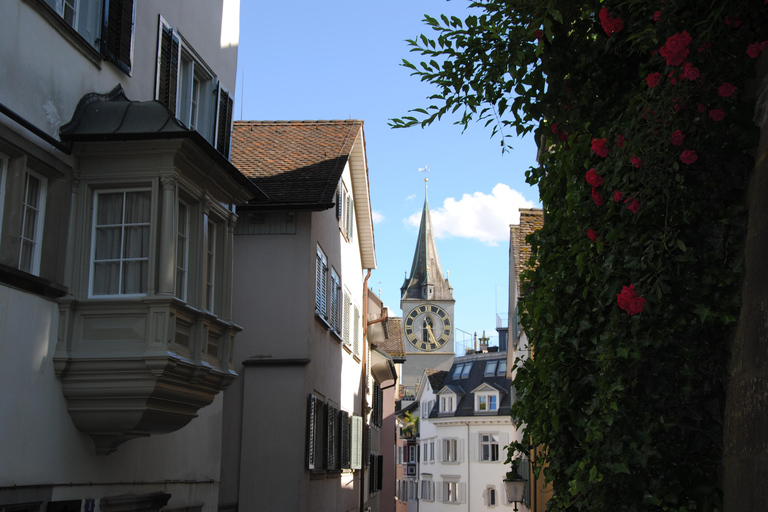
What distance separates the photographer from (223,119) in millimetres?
13805

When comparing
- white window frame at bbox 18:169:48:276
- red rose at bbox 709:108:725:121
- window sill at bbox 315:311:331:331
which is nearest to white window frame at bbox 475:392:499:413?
window sill at bbox 315:311:331:331

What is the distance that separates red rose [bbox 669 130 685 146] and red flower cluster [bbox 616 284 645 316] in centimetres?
87

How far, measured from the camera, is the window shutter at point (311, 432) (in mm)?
16219

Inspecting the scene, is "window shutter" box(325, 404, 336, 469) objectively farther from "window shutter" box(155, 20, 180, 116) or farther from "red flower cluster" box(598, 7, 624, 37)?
"red flower cluster" box(598, 7, 624, 37)

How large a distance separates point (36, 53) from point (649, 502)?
6.54 m

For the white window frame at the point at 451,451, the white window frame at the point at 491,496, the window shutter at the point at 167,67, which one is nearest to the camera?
the window shutter at the point at 167,67

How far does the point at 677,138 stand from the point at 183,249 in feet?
20.9

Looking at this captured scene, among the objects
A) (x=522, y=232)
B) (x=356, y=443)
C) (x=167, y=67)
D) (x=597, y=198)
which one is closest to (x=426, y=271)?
(x=522, y=232)

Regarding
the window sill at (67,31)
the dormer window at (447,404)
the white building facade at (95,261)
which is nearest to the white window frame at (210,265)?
the white building facade at (95,261)

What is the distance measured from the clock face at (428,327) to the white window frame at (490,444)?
62799 mm

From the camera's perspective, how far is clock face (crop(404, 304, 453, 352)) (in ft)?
422

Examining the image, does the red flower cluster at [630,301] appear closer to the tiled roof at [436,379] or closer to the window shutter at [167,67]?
the window shutter at [167,67]

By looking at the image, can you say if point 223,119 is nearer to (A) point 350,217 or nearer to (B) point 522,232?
(A) point 350,217

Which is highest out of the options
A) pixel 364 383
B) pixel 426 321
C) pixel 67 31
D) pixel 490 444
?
pixel 426 321
